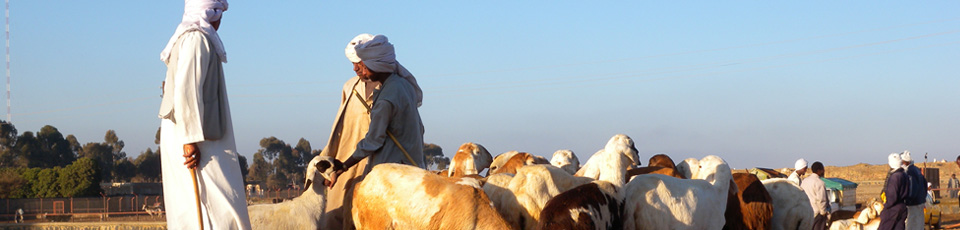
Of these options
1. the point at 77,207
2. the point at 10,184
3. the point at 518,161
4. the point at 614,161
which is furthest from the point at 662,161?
the point at 10,184

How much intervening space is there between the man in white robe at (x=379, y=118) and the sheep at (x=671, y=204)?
179 cm

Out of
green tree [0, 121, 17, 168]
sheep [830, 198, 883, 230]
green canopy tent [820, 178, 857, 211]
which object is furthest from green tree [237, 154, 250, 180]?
sheep [830, 198, 883, 230]

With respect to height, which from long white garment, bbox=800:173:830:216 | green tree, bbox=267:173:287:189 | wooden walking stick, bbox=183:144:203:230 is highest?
wooden walking stick, bbox=183:144:203:230

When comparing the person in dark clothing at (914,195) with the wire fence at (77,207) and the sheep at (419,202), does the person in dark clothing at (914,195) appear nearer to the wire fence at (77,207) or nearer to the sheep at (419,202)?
the sheep at (419,202)

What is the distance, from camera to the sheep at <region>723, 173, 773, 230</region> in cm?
668

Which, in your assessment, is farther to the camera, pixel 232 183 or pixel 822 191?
pixel 822 191

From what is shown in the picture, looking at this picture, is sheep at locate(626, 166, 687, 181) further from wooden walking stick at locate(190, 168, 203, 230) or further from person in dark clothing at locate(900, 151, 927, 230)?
person in dark clothing at locate(900, 151, 927, 230)

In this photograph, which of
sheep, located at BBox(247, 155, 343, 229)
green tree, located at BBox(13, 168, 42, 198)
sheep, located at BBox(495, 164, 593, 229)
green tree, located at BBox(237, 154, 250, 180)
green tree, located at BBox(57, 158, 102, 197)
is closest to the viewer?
sheep, located at BBox(495, 164, 593, 229)

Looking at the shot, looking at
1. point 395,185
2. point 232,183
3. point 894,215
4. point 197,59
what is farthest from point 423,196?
point 894,215

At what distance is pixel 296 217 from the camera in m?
6.50

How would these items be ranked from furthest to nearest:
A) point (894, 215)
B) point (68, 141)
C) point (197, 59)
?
point (68, 141) < point (894, 215) < point (197, 59)

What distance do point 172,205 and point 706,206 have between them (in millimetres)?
3061

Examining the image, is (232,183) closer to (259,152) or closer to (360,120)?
(360,120)

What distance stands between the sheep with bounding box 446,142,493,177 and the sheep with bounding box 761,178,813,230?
243 centimetres
